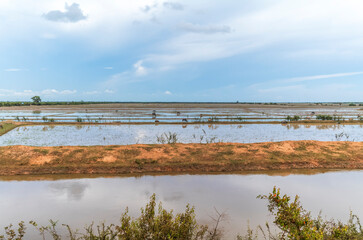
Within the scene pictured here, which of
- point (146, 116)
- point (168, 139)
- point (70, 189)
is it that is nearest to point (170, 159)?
point (168, 139)

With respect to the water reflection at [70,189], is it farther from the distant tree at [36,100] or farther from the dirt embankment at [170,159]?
the distant tree at [36,100]

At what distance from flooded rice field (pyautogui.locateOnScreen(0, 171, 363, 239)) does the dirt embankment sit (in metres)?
1.32

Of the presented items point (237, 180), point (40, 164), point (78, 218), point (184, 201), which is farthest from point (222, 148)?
point (40, 164)

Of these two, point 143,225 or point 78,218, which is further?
point 78,218

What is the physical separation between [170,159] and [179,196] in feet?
16.4

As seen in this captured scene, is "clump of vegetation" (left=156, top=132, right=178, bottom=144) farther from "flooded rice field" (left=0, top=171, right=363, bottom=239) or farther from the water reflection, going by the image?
the water reflection

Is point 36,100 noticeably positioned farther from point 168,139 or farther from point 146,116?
point 168,139

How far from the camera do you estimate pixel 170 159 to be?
15109 millimetres

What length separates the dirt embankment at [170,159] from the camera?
1388 centimetres

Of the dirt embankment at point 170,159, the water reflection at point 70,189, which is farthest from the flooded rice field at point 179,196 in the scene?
the dirt embankment at point 170,159

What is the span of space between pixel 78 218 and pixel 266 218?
770 cm

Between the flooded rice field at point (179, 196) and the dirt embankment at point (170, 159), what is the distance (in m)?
1.32

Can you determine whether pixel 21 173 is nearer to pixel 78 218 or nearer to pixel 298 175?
pixel 78 218

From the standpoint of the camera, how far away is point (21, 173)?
519 inches
